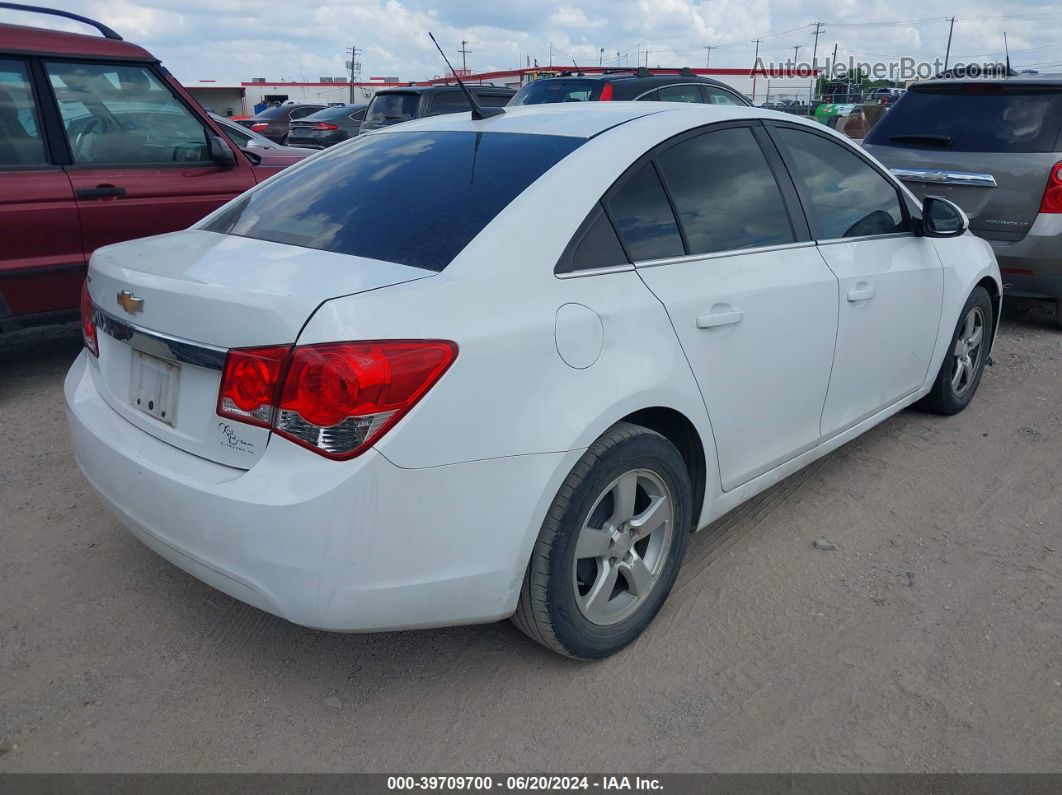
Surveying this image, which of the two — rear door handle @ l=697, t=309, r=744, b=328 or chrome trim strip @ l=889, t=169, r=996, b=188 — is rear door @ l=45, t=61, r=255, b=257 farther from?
chrome trim strip @ l=889, t=169, r=996, b=188

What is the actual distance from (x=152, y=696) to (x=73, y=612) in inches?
23.6

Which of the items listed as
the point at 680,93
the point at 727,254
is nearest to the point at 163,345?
the point at 727,254

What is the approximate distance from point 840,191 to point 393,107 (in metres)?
10.8

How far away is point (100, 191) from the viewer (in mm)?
4910

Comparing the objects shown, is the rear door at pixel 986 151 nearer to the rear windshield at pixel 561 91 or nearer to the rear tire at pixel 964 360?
the rear tire at pixel 964 360

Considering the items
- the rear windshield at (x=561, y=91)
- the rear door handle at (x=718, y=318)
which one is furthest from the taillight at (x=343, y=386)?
the rear windshield at (x=561, y=91)

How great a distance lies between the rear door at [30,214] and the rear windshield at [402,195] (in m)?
2.06

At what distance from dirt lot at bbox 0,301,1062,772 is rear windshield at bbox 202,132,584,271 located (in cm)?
126

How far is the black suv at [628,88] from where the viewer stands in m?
9.77

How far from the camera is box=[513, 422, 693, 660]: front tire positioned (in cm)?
241

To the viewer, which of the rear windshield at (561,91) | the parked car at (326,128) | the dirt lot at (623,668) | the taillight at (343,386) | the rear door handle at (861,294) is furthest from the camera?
the parked car at (326,128)

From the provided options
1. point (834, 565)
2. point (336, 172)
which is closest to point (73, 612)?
point (336, 172)

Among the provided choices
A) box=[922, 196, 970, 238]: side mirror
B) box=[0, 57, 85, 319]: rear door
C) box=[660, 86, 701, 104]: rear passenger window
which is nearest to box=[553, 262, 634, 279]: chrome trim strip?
box=[922, 196, 970, 238]: side mirror
